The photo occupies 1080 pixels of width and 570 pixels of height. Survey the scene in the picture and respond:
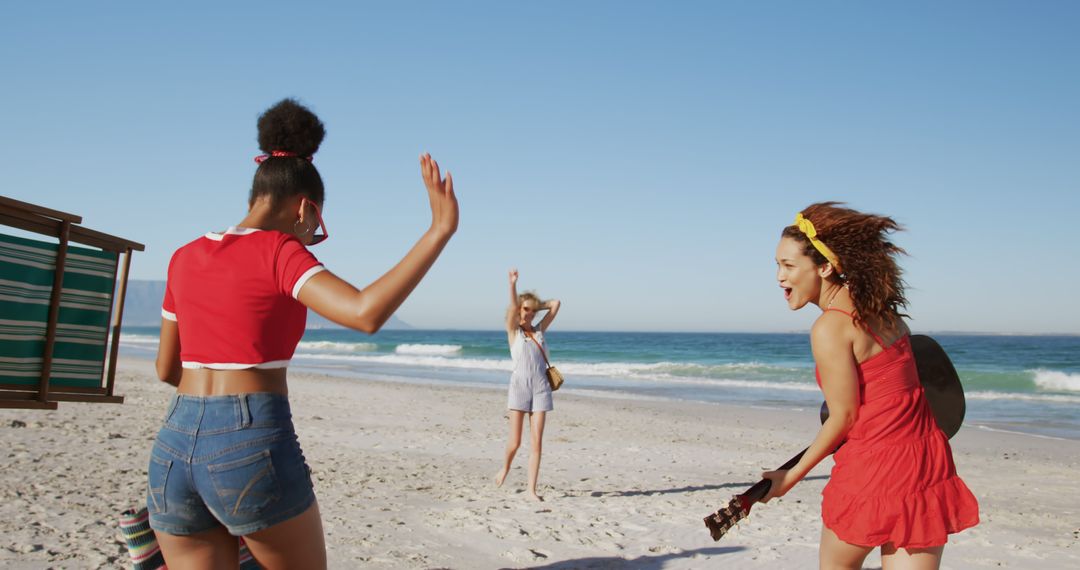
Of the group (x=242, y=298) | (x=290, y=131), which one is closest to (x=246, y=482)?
(x=242, y=298)

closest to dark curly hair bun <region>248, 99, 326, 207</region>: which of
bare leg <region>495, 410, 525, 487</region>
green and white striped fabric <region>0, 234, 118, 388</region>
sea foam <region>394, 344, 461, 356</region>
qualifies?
green and white striped fabric <region>0, 234, 118, 388</region>

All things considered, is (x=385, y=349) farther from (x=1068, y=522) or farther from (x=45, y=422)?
(x=1068, y=522)

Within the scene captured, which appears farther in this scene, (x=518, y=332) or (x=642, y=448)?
(x=642, y=448)

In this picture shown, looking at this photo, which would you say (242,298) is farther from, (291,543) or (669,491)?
(669,491)

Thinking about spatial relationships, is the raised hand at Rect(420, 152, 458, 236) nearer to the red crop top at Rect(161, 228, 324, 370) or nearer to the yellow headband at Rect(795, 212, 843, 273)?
the red crop top at Rect(161, 228, 324, 370)

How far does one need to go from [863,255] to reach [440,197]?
5.39 ft

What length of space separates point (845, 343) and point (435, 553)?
3393mm

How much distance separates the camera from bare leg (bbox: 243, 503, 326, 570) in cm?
203

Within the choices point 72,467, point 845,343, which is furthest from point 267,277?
point 72,467

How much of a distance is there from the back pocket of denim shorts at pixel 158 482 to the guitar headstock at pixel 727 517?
167 centimetres

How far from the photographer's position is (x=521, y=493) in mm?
7270

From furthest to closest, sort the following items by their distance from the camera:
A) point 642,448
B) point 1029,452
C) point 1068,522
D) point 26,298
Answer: point 1029,452 → point 642,448 → point 1068,522 → point 26,298

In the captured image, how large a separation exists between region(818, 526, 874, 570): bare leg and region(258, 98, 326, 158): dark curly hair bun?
6.86 ft

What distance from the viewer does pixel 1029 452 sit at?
1176 centimetres
